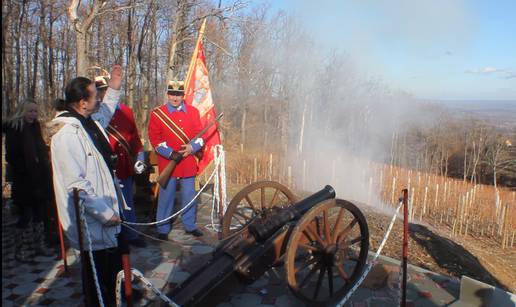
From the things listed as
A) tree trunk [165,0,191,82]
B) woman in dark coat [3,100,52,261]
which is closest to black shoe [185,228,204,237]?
woman in dark coat [3,100,52,261]

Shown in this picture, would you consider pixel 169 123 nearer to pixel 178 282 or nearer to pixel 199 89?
pixel 178 282

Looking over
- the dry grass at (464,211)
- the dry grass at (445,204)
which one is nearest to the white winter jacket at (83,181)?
the dry grass at (445,204)

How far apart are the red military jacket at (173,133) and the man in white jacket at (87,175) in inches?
67.8

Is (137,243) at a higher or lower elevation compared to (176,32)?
lower

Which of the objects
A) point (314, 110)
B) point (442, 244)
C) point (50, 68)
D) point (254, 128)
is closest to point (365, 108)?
point (314, 110)

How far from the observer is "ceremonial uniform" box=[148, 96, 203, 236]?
14.4 feet

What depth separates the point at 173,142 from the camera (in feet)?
14.6

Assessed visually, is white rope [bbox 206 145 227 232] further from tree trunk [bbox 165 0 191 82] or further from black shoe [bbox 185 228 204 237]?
tree trunk [bbox 165 0 191 82]

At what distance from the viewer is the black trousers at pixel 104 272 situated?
256 cm

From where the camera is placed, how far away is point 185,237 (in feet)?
15.5

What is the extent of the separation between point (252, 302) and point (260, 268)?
1.53 feet

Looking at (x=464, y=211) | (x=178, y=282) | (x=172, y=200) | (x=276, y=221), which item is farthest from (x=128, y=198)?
(x=464, y=211)

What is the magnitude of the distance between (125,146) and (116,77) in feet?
3.07

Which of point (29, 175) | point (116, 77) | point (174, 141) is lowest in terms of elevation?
point (29, 175)
